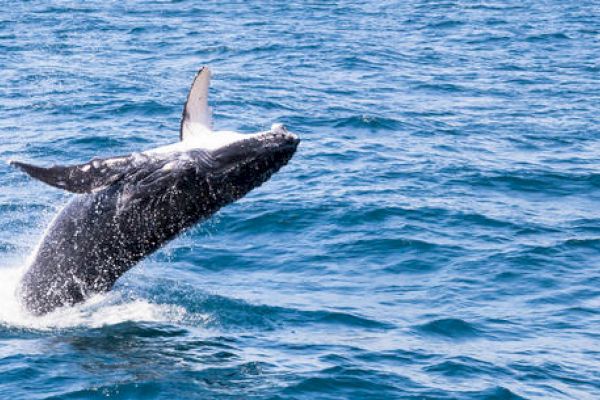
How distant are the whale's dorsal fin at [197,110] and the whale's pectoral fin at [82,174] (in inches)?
43.6

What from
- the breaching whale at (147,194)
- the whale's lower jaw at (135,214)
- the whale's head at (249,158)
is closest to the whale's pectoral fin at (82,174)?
the breaching whale at (147,194)

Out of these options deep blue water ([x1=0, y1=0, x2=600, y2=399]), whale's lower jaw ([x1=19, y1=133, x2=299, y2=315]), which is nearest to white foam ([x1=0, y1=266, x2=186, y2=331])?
deep blue water ([x1=0, y1=0, x2=600, y2=399])

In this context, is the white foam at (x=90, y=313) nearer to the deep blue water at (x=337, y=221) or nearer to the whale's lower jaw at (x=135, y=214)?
the deep blue water at (x=337, y=221)


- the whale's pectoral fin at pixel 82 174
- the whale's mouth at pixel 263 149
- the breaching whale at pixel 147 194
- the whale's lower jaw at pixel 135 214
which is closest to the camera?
the whale's pectoral fin at pixel 82 174

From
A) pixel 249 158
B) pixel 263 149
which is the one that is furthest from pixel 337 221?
pixel 263 149

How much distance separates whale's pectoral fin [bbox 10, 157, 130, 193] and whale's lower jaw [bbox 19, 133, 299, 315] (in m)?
0.37

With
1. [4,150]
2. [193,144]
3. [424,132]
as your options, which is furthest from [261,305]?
[424,132]

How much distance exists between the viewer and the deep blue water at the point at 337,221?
18969mm

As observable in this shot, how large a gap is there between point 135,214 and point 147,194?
43cm

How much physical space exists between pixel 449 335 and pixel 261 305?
3.62 metres

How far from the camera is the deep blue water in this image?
19.0 meters

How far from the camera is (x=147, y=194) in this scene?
1878 centimetres

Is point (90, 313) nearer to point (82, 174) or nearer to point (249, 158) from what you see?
point (82, 174)

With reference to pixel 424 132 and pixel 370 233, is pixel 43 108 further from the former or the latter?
pixel 370 233
